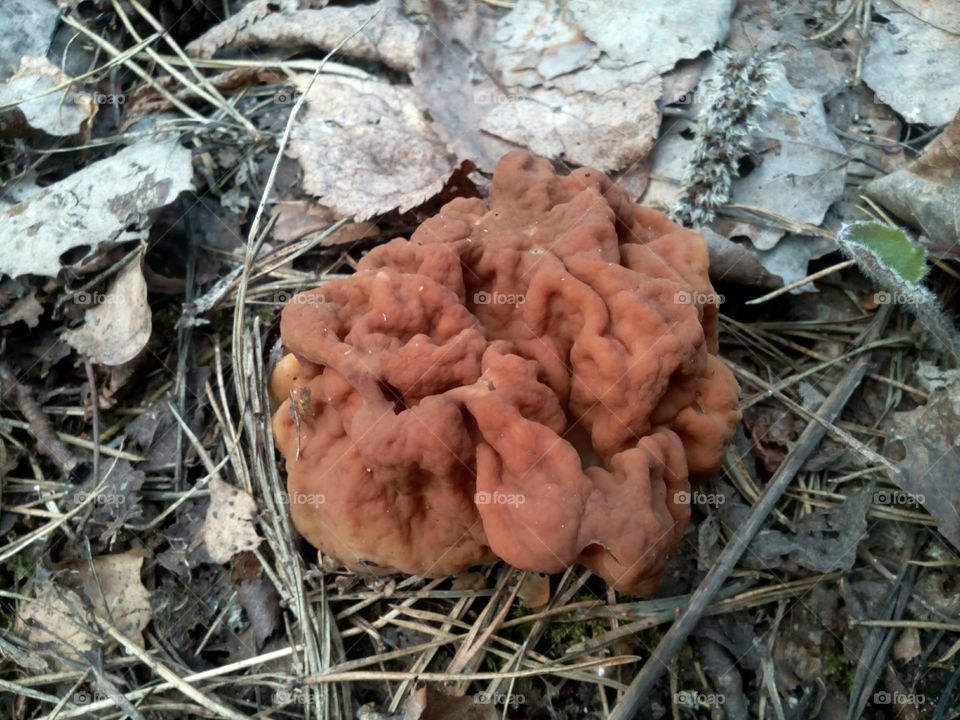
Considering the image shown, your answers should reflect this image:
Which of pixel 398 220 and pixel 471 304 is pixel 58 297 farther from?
pixel 471 304

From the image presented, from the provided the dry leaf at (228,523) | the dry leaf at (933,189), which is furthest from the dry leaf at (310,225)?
the dry leaf at (933,189)

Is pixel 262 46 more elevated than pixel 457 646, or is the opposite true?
pixel 262 46

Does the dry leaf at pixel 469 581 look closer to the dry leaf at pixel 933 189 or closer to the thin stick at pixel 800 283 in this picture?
the thin stick at pixel 800 283

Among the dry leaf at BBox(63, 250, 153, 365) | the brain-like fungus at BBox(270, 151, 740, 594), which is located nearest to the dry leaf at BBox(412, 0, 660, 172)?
the brain-like fungus at BBox(270, 151, 740, 594)

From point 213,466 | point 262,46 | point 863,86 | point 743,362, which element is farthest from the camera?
point 262,46

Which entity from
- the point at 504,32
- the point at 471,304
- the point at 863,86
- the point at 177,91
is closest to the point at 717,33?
the point at 863,86

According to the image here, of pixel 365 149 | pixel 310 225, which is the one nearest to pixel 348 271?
pixel 310 225

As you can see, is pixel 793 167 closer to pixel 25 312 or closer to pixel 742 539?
pixel 742 539

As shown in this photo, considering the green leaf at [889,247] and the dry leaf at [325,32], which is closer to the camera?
the green leaf at [889,247]
